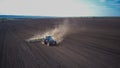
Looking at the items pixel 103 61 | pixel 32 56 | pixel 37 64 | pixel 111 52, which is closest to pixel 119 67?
pixel 103 61

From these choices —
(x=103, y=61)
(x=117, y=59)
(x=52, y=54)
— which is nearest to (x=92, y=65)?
(x=103, y=61)

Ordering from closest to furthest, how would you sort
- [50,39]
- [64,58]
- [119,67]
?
[119,67]
[64,58]
[50,39]

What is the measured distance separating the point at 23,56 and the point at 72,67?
4832 millimetres

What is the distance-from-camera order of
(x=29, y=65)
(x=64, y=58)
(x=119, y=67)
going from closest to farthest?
(x=119, y=67), (x=29, y=65), (x=64, y=58)

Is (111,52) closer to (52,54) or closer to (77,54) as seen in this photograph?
(77,54)

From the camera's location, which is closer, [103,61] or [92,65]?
[92,65]

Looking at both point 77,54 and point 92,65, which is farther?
point 77,54

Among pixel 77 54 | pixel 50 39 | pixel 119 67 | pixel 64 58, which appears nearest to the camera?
pixel 119 67

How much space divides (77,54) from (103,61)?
100 inches

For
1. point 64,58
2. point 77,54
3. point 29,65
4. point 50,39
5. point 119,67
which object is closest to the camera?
point 119,67

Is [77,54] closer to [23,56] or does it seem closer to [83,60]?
[83,60]

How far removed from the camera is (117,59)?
1202 centimetres

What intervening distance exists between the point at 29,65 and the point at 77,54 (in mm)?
3842

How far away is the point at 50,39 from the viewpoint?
18.7 m
